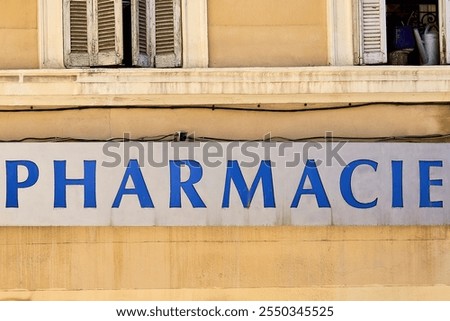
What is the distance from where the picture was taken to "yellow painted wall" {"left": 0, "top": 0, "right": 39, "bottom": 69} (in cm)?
970

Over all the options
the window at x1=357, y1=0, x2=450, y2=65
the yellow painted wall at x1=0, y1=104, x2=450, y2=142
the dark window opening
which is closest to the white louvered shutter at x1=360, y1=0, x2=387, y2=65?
the window at x1=357, y1=0, x2=450, y2=65

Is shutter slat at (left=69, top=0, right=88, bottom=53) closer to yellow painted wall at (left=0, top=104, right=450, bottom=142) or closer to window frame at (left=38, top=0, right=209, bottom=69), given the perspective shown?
window frame at (left=38, top=0, right=209, bottom=69)

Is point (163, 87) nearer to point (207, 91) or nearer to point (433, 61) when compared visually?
point (207, 91)

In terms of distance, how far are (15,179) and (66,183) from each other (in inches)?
18.4

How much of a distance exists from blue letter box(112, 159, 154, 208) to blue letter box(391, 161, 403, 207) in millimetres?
2244

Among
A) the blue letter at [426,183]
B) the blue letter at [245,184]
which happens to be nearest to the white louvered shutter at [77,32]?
the blue letter at [245,184]

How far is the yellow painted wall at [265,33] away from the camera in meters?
9.75

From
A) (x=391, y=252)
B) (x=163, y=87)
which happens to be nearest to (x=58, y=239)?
(x=163, y=87)

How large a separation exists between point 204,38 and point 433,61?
2241mm

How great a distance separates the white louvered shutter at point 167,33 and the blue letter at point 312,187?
159cm

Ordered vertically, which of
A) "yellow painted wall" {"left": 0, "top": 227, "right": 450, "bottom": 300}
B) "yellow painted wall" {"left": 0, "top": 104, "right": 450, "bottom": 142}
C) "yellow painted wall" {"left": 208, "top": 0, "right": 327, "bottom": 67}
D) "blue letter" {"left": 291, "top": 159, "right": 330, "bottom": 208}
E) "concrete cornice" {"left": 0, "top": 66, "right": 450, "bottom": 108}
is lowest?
"yellow painted wall" {"left": 0, "top": 227, "right": 450, "bottom": 300}

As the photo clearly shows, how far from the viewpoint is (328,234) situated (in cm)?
963

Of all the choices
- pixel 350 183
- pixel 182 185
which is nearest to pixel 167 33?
pixel 182 185

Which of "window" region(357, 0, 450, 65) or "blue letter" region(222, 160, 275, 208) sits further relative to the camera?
"window" region(357, 0, 450, 65)
